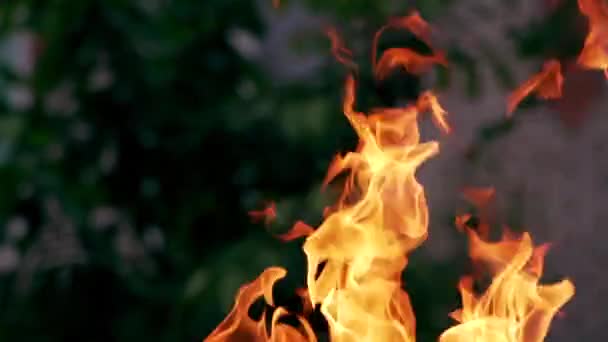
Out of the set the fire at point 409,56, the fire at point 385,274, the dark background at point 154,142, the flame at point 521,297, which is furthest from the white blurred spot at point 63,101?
the flame at point 521,297

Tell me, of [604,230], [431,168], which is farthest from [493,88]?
[604,230]

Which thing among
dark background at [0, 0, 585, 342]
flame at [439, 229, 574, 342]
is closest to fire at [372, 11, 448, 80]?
dark background at [0, 0, 585, 342]

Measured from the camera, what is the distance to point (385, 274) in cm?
79

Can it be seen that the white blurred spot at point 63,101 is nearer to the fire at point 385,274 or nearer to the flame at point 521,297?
the fire at point 385,274

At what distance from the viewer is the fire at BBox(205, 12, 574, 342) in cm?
72

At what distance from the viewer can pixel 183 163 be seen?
1.37 meters

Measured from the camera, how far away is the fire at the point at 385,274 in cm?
72

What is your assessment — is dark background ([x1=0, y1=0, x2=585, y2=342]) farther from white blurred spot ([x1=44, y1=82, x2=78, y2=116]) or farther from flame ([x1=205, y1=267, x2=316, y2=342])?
flame ([x1=205, y1=267, x2=316, y2=342])

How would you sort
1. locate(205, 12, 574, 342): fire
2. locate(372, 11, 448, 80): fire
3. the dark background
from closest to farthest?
locate(205, 12, 574, 342): fire
locate(372, 11, 448, 80): fire
the dark background

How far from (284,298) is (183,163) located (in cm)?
37

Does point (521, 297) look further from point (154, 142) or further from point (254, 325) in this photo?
point (154, 142)

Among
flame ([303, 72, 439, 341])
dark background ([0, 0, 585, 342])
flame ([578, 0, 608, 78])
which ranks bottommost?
dark background ([0, 0, 585, 342])

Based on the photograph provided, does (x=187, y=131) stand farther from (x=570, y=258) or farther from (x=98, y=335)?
(x=570, y=258)

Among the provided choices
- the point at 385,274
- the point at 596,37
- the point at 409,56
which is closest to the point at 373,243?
the point at 385,274
